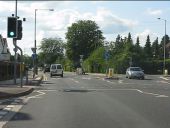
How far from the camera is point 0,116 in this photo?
15789 millimetres

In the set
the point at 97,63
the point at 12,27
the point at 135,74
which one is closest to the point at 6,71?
the point at 135,74

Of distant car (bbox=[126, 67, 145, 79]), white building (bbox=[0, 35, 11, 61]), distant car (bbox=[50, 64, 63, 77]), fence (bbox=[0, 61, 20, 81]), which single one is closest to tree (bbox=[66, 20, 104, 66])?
white building (bbox=[0, 35, 11, 61])

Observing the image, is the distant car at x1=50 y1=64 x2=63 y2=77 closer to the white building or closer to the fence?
the white building

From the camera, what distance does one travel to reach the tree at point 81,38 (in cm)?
14488

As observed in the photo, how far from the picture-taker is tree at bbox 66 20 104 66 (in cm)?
14488

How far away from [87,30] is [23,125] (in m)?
134

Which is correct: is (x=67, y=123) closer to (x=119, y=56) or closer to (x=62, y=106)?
(x=62, y=106)

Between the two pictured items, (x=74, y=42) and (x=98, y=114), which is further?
(x=74, y=42)

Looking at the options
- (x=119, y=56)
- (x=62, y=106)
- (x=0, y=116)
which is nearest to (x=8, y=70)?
(x=62, y=106)

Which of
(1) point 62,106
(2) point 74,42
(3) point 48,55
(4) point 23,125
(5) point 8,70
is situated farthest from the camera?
(3) point 48,55

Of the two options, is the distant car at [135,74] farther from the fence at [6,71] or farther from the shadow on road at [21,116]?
the shadow on road at [21,116]

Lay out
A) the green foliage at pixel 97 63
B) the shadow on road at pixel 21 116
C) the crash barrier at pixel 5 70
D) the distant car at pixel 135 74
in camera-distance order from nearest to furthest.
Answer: the shadow on road at pixel 21 116
the crash barrier at pixel 5 70
the distant car at pixel 135 74
the green foliage at pixel 97 63

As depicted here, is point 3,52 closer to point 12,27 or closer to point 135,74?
point 135,74

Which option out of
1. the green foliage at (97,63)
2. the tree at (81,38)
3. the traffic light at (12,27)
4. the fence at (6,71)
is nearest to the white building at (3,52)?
the fence at (6,71)
